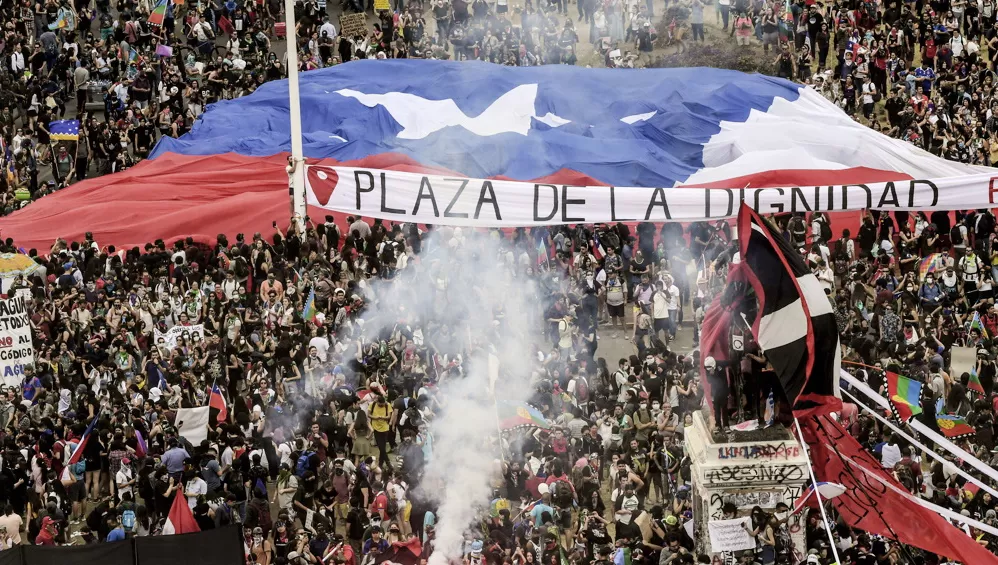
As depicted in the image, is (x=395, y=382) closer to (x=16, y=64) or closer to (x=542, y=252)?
(x=542, y=252)

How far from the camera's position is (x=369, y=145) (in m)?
26.4

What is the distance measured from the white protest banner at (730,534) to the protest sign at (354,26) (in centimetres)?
1931

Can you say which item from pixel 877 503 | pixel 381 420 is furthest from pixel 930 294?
pixel 877 503

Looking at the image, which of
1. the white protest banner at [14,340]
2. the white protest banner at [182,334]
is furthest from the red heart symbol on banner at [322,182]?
the white protest banner at [14,340]

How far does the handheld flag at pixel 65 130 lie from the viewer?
28.0 meters

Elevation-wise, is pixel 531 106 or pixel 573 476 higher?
pixel 531 106

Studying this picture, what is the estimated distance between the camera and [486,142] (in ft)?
85.8

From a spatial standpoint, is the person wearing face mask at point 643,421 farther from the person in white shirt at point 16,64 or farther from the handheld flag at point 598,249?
the person in white shirt at point 16,64

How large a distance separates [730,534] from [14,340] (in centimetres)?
892

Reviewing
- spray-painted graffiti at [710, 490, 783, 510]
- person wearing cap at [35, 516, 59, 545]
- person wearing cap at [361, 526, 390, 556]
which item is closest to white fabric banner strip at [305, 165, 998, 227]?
person wearing cap at [35, 516, 59, 545]

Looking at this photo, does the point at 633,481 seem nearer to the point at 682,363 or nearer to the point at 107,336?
the point at 682,363

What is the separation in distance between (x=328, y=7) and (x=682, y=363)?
18264 millimetres

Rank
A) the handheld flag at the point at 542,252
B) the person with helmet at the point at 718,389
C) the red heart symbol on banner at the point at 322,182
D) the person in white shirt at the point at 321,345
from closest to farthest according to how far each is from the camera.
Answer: the person with helmet at the point at 718,389 < the person in white shirt at the point at 321,345 < the red heart symbol on banner at the point at 322,182 < the handheld flag at the point at 542,252

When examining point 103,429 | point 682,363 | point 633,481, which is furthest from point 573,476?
point 103,429
